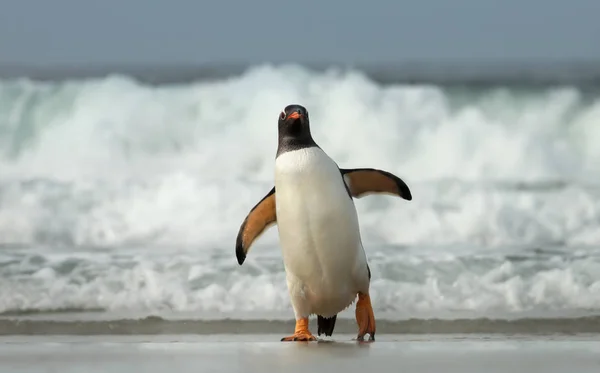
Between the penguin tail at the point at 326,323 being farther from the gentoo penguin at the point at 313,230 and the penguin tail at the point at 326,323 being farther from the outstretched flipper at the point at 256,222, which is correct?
the outstretched flipper at the point at 256,222

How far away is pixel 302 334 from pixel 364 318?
13.3 inches

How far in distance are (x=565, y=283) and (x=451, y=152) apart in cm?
587

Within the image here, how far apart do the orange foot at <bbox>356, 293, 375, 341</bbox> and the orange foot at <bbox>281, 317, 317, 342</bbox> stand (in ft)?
0.78

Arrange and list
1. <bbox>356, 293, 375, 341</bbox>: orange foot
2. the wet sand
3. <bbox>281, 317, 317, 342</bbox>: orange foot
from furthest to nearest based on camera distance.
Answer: <bbox>356, 293, 375, 341</bbox>: orange foot
<bbox>281, 317, 317, 342</bbox>: orange foot
the wet sand

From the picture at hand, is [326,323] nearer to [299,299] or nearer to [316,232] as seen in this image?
[299,299]

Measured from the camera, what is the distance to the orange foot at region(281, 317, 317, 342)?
5.49 m

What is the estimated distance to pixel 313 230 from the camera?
5555 mm

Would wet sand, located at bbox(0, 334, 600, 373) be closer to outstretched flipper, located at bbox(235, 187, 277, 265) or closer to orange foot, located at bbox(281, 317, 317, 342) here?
orange foot, located at bbox(281, 317, 317, 342)

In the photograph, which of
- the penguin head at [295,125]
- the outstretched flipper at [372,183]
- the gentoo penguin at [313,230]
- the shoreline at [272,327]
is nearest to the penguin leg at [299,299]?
the gentoo penguin at [313,230]

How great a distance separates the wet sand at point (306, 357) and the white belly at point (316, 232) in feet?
1.46

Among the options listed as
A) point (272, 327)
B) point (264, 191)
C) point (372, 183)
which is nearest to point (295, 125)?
point (372, 183)

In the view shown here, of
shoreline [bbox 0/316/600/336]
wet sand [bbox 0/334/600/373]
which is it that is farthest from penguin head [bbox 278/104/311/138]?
shoreline [bbox 0/316/600/336]

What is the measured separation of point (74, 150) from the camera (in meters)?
14.6

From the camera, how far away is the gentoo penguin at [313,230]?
18.1 feet
